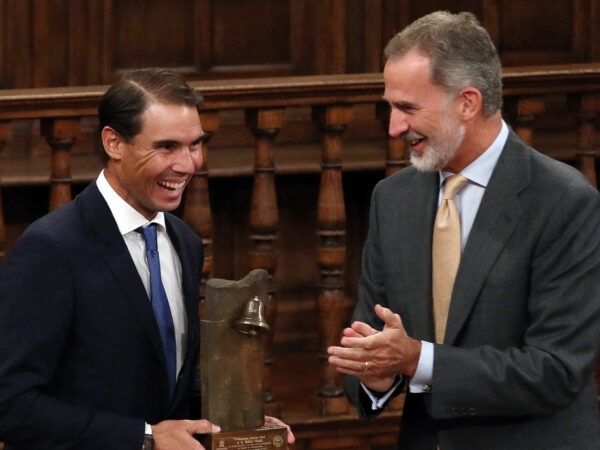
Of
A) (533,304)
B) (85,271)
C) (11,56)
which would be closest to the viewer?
(85,271)

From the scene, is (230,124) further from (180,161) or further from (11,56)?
(180,161)

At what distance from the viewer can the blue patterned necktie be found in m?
3.26

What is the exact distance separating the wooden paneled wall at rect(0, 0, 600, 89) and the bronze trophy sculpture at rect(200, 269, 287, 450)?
9.00 ft

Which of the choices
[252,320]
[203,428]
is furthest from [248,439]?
[252,320]

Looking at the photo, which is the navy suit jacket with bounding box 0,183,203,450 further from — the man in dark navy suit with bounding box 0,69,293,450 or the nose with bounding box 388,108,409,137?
the nose with bounding box 388,108,409,137

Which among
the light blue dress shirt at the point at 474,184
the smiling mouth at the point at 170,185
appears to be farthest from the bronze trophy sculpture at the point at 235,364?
the light blue dress shirt at the point at 474,184

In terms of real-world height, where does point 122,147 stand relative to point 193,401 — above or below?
above

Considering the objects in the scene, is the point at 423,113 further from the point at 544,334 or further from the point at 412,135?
the point at 544,334

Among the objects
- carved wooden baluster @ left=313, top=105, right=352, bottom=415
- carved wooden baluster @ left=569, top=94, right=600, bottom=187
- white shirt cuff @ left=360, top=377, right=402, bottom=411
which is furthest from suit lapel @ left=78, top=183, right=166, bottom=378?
carved wooden baluster @ left=569, top=94, right=600, bottom=187

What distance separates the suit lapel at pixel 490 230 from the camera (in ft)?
11.2

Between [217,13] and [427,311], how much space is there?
262 centimetres

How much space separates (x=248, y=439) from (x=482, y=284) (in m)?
0.68

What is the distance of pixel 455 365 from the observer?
11.2 ft

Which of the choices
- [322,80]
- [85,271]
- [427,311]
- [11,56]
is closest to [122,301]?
[85,271]
